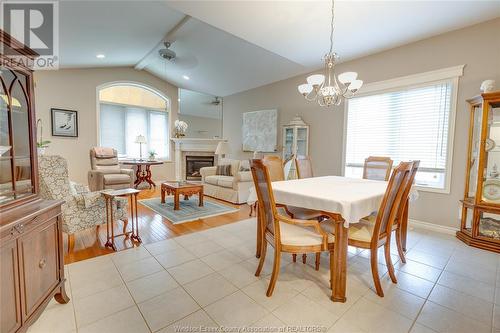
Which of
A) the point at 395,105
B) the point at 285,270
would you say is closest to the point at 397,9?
the point at 395,105

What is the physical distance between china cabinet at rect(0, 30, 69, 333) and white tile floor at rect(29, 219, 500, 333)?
0.31 m

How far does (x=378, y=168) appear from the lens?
125 inches

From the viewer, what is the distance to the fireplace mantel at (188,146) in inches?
277

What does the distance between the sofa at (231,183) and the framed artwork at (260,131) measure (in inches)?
31.8

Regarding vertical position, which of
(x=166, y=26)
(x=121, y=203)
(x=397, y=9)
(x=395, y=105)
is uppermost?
(x=166, y=26)

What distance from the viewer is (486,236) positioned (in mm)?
2688

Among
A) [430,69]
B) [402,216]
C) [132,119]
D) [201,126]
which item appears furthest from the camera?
[201,126]

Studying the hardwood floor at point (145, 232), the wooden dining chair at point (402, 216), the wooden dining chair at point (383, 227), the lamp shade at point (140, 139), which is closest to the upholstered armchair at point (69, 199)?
the hardwood floor at point (145, 232)

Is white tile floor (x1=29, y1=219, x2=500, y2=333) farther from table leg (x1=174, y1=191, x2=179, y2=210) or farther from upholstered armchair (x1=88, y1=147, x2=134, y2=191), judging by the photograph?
upholstered armchair (x1=88, y1=147, x2=134, y2=191)

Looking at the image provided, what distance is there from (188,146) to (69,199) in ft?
15.9

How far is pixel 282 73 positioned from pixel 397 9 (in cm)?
259

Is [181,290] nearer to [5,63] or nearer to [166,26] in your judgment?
A: [5,63]

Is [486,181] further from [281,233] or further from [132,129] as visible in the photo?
[132,129]

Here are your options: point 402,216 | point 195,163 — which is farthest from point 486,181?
point 195,163
